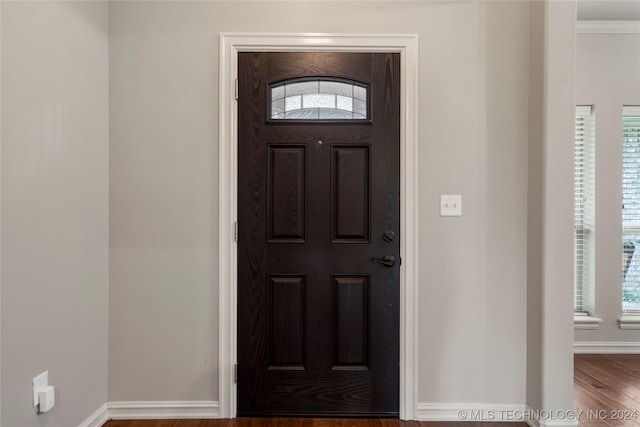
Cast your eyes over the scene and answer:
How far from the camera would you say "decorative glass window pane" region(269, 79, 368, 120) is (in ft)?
7.37

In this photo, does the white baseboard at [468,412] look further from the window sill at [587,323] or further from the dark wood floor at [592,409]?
the window sill at [587,323]

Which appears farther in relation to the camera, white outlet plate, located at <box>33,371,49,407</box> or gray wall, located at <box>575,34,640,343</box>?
gray wall, located at <box>575,34,640,343</box>

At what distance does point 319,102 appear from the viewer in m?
2.25

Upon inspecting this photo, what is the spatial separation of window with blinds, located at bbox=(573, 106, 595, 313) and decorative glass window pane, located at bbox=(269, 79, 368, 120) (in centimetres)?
219

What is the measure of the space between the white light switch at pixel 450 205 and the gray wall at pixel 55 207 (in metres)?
1.86

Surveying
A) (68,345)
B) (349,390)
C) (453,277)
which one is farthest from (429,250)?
(68,345)

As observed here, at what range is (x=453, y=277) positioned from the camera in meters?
2.25

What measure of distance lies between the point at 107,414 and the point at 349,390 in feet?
4.42

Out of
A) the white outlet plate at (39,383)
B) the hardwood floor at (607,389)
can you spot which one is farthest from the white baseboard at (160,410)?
the hardwood floor at (607,389)

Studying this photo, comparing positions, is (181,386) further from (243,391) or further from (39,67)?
(39,67)

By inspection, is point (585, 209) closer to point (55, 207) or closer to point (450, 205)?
point (450, 205)

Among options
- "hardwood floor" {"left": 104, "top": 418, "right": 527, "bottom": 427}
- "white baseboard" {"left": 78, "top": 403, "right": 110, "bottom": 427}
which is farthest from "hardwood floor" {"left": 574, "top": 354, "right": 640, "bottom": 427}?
"white baseboard" {"left": 78, "top": 403, "right": 110, "bottom": 427}

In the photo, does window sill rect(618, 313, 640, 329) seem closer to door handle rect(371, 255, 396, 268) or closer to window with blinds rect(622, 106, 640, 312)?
window with blinds rect(622, 106, 640, 312)

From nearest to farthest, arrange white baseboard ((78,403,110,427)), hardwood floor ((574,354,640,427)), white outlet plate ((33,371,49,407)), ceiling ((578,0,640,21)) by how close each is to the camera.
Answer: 1. white outlet plate ((33,371,49,407))
2. white baseboard ((78,403,110,427))
3. hardwood floor ((574,354,640,427))
4. ceiling ((578,0,640,21))
